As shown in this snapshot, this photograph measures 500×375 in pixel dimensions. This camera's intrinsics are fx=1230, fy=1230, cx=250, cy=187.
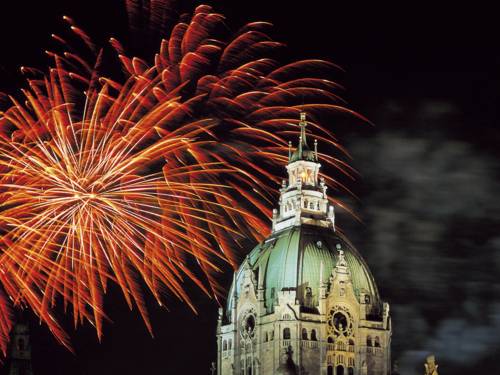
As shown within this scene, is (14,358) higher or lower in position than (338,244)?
lower

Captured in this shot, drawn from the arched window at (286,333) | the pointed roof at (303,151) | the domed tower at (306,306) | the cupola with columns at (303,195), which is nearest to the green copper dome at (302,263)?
the domed tower at (306,306)

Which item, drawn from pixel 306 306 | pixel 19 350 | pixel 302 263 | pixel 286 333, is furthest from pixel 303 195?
pixel 19 350

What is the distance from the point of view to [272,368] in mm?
145000

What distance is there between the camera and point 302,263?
14700cm

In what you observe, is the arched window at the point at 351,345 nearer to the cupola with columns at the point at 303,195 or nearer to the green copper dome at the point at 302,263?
the green copper dome at the point at 302,263

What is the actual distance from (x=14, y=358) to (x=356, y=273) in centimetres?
6268

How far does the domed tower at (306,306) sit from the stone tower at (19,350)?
49574 millimetres

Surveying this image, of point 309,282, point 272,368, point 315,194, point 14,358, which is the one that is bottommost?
point 14,358

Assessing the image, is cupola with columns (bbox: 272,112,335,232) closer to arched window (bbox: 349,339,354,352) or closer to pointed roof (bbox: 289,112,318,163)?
pointed roof (bbox: 289,112,318,163)

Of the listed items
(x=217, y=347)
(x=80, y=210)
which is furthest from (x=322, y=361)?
(x=80, y=210)

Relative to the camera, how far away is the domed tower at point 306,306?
145m

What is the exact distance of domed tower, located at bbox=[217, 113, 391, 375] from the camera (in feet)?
476

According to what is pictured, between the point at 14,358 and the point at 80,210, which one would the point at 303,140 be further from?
the point at 80,210

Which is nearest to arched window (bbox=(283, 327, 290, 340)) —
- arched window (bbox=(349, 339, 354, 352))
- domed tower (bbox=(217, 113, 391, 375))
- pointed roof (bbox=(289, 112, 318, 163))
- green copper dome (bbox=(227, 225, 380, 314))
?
domed tower (bbox=(217, 113, 391, 375))
